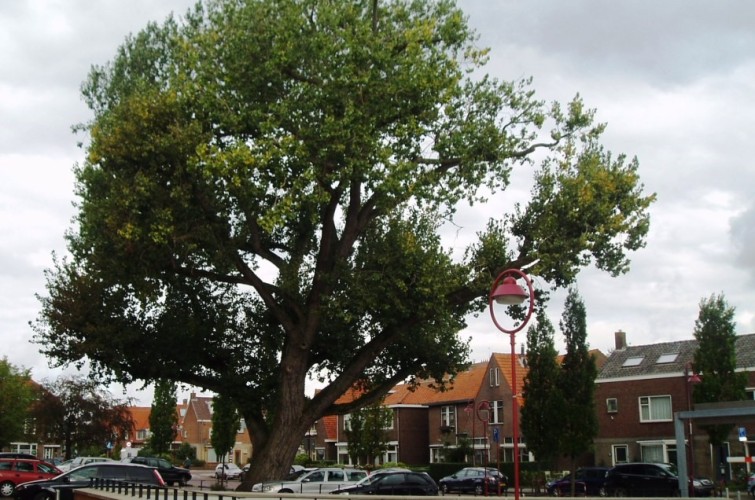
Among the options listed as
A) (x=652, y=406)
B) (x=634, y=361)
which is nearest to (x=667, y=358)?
(x=634, y=361)

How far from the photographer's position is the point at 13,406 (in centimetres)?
5978

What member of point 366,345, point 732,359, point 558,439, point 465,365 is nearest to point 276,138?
point 366,345

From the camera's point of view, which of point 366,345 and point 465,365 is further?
point 465,365

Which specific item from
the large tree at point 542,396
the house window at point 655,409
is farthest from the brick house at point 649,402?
the large tree at point 542,396

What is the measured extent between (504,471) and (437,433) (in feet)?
46.9

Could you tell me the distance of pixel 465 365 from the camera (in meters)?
33.3

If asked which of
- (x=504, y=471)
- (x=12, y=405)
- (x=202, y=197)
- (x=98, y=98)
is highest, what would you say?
(x=98, y=98)

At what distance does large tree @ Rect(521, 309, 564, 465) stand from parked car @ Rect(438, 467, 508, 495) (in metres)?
2.92

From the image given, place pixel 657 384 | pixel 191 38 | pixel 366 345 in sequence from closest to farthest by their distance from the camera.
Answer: pixel 191 38 < pixel 366 345 < pixel 657 384

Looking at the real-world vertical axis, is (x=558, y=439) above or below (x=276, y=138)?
below

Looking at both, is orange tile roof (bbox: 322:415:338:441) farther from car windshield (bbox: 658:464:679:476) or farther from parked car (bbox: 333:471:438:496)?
parked car (bbox: 333:471:438:496)

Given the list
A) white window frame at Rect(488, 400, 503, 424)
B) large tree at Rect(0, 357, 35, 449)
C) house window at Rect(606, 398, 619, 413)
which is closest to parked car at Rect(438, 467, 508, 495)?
house window at Rect(606, 398, 619, 413)

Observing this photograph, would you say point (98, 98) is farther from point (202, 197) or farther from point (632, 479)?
point (632, 479)

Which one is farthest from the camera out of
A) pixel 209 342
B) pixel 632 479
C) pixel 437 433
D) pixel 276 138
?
pixel 437 433
